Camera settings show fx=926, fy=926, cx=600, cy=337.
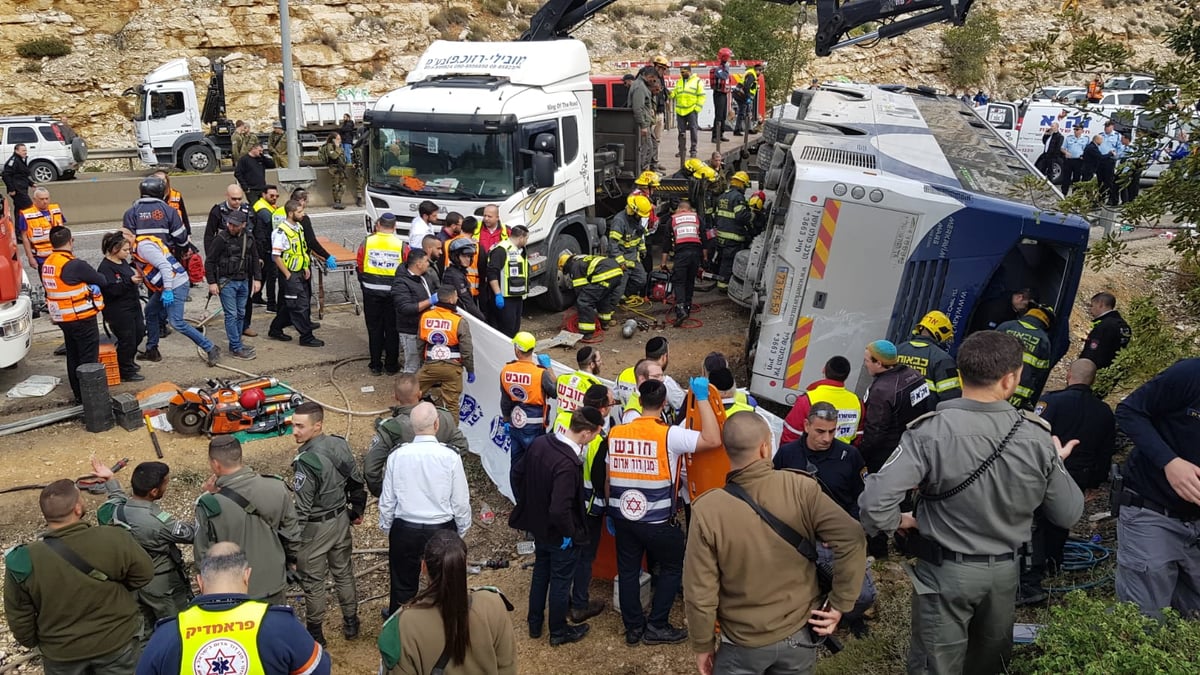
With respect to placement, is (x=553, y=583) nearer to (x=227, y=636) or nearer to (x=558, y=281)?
(x=227, y=636)

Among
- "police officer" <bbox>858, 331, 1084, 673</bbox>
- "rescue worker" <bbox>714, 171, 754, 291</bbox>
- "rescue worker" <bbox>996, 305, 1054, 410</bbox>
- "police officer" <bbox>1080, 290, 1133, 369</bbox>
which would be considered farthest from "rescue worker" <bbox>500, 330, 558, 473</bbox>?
"rescue worker" <bbox>714, 171, 754, 291</bbox>

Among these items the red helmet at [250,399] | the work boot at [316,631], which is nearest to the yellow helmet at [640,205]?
the red helmet at [250,399]

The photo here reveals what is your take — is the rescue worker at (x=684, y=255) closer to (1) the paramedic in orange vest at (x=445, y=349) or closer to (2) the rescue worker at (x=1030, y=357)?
(1) the paramedic in orange vest at (x=445, y=349)

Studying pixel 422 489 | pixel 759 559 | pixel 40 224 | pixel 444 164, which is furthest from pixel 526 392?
pixel 40 224

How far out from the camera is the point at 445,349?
8.38 m

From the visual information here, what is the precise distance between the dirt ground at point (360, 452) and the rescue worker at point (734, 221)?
852 millimetres

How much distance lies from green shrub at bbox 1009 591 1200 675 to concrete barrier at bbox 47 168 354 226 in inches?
720

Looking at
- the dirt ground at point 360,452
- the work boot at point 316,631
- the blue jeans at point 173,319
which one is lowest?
the dirt ground at point 360,452

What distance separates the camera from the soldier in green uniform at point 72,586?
4.36 meters

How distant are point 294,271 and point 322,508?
5.56 m

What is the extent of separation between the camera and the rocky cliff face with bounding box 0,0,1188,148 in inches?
1138

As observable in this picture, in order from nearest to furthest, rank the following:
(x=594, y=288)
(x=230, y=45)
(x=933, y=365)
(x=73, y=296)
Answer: (x=933, y=365) → (x=73, y=296) → (x=594, y=288) → (x=230, y=45)

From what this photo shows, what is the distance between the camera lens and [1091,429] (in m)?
6.22

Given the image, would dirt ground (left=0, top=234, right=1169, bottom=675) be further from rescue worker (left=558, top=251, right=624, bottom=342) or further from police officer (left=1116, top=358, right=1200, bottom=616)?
police officer (left=1116, top=358, right=1200, bottom=616)
